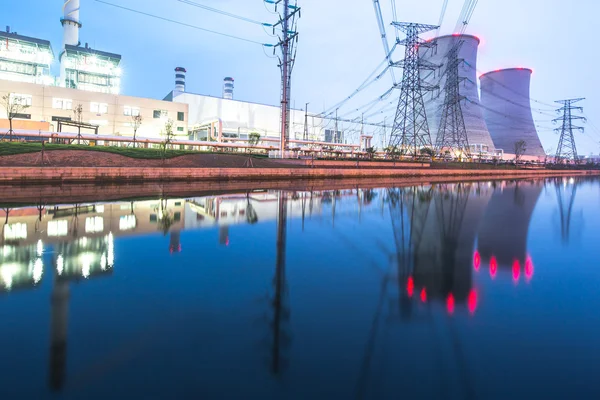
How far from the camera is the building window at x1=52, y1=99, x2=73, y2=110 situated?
109 feet

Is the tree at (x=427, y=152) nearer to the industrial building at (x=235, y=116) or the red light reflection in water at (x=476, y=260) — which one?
the industrial building at (x=235, y=116)

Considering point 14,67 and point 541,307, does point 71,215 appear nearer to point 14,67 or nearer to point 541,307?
point 541,307

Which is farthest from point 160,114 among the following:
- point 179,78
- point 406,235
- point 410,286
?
point 410,286

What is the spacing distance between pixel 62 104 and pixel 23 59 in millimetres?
22033

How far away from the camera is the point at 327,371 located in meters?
2.14

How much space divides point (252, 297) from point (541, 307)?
2.75 metres

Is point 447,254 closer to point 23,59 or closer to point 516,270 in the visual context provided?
point 516,270

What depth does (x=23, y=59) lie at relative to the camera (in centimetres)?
4684

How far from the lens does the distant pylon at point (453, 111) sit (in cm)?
3934

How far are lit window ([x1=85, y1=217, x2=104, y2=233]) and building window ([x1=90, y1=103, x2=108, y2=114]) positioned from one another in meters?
33.6

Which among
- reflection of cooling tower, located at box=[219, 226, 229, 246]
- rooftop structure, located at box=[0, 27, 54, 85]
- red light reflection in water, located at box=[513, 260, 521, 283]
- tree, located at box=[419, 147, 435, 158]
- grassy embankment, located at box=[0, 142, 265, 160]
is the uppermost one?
rooftop structure, located at box=[0, 27, 54, 85]


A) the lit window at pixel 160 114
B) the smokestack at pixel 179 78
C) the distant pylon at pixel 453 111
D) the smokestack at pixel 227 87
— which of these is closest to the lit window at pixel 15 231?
the lit window at pixel 160 114

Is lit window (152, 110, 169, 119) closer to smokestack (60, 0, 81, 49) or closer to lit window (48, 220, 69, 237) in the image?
smokestack (60, 0, 81, 49)

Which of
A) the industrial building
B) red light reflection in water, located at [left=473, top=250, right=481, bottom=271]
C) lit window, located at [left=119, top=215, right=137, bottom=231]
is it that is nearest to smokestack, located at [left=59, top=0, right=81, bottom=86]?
the industrial building
